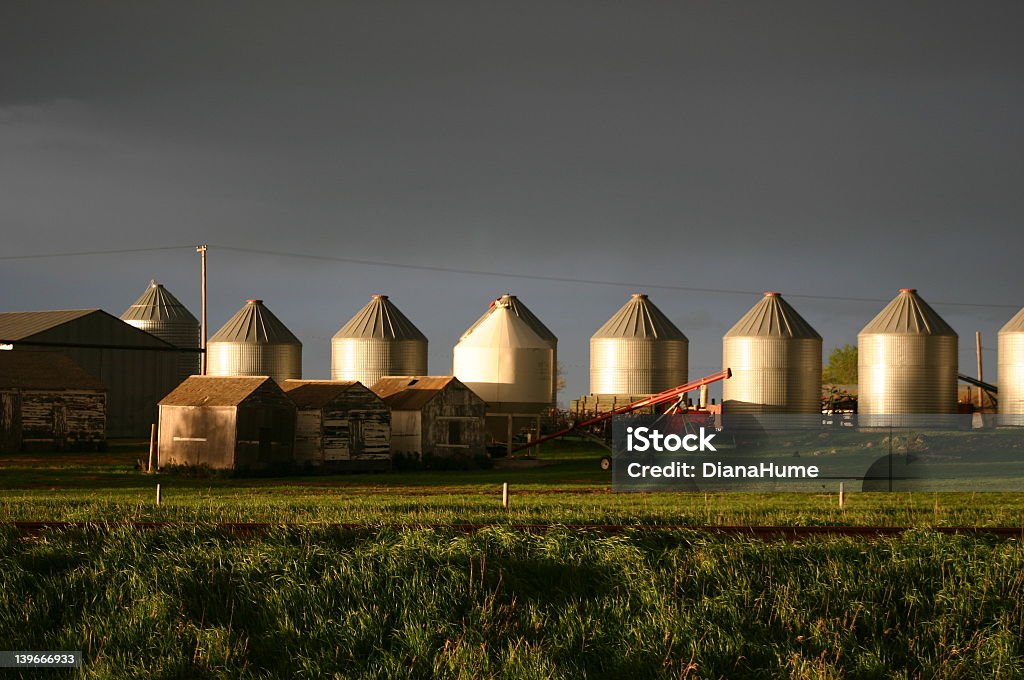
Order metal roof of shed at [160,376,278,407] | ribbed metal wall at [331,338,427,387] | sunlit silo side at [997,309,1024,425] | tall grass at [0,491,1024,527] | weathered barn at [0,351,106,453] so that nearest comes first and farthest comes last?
tall grass at [0,491,1024,527], metal roof of shed at [160,376,278,407], weathered barn at [0,351,106,453], sunlit silo side at [997,309,1024,425], ribbed metal wall at [331,338,427,387]

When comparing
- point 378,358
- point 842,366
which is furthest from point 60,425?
Answer: point 842,366

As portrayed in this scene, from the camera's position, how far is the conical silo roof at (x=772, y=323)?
207 feet

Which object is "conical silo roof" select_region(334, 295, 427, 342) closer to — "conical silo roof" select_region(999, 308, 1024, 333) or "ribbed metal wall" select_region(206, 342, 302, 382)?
"ribbed metal wall" select_region(206, 342, 302, 382)

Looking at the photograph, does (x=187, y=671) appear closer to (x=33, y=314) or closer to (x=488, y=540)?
(x=488, y=540)

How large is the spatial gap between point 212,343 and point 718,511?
170ft

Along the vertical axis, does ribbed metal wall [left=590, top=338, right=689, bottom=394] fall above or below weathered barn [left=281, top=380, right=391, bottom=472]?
above

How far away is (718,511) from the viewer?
22.3 m

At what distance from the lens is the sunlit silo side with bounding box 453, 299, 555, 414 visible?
54.3 metres

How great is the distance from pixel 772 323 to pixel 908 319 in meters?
7.02

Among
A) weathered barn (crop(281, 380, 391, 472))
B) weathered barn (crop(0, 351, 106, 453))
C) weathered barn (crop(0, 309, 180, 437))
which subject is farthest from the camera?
weathered barn (crop(0, 309, 180, 437))

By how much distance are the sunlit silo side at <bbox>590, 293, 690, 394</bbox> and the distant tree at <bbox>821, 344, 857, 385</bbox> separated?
52767 mm

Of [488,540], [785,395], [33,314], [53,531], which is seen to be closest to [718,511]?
[488,540]

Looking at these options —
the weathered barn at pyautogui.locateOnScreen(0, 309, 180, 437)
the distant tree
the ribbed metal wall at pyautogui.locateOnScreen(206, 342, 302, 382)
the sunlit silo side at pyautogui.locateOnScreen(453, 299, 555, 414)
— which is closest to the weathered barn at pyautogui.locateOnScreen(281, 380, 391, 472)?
the sunlit silo side at pyautogui.locateOnScreen(453, 299, 555, 414)

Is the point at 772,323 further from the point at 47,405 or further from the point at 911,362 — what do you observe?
the point at 47,405
